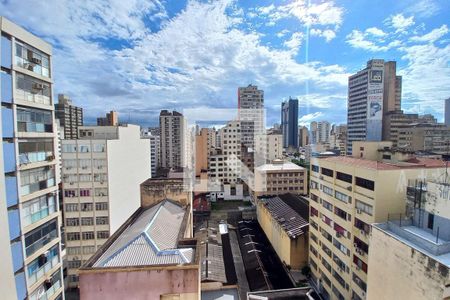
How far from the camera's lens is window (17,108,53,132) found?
675 cm

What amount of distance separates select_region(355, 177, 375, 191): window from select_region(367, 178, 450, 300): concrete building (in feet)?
3.87

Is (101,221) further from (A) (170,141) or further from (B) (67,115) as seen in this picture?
(B) (67,115)

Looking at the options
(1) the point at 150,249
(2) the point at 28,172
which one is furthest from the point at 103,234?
(1) the point at 150,249

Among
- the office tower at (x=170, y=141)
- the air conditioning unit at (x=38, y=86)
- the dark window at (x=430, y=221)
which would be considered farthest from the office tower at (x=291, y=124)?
the air conditioning unit at (x=38, y=86)

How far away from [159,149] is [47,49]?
36828mm

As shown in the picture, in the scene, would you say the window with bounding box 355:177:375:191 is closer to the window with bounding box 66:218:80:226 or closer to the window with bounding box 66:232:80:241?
the window with bounding box 66:218:80:226

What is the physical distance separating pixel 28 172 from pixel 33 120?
160 cm

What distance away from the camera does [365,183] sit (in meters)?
9.69

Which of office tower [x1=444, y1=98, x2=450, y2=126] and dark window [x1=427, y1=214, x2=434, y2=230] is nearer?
dark window [x1=427, y1=214, x2=434, y2=230]

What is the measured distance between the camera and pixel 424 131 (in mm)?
34062

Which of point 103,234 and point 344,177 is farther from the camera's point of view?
point 103,234

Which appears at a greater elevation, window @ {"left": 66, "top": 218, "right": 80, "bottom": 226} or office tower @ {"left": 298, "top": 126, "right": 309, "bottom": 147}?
office tower @ {"left": 298, "top": 126, "right": 309, "bottom": 147}

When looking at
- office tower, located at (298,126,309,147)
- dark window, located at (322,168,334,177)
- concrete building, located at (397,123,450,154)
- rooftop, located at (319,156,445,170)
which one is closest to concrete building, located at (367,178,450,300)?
rooftop, located at (319,156,445,170)

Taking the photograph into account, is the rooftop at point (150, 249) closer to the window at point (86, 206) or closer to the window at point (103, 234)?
the window at point (103, 234)
